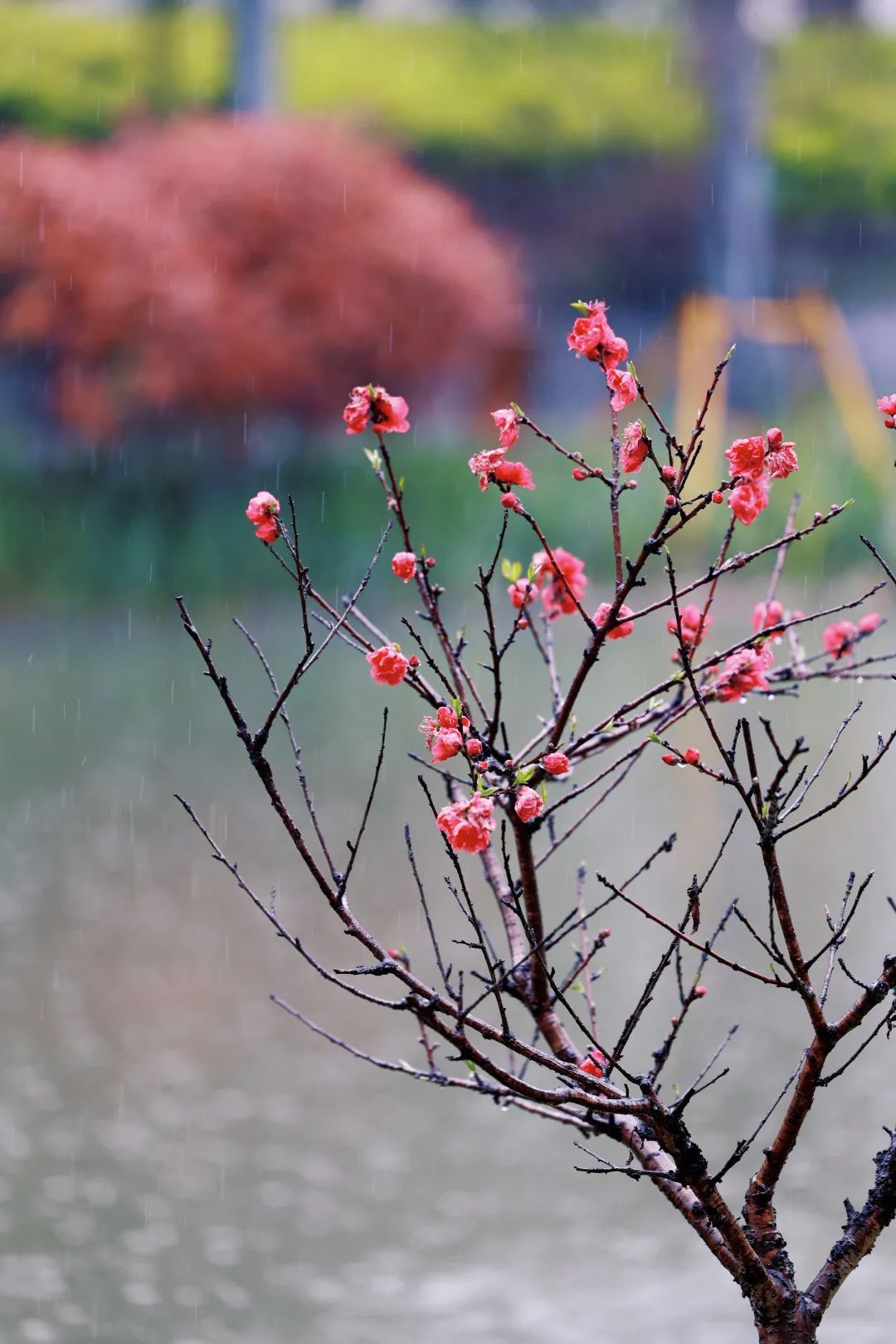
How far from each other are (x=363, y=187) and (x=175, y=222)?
119cm

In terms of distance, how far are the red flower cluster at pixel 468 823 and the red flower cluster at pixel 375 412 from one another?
1.10 ft

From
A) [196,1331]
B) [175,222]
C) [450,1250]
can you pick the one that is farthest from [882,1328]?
[175,222]

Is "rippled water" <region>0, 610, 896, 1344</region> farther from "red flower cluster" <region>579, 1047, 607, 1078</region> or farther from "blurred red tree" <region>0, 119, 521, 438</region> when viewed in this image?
"blurred red tree" <region>0, 119, 521, 438</region>

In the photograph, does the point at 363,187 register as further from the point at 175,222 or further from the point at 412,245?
the point at 175,222

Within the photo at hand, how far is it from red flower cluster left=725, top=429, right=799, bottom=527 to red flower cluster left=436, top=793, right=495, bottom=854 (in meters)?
0.28

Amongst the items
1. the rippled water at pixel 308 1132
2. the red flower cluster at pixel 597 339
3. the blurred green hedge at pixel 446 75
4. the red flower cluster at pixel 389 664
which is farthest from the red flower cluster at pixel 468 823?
the blurred green hedge at pixel 446 75

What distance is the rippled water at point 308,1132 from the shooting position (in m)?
2.31

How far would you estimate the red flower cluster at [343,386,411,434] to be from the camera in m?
1.28

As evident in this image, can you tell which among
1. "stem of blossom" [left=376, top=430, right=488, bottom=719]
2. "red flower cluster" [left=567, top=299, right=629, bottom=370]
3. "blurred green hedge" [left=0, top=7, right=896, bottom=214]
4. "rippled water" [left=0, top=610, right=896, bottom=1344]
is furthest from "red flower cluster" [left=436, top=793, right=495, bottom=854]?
"blurred green hedge" [left=0, top=7, right=896, bottom=214]

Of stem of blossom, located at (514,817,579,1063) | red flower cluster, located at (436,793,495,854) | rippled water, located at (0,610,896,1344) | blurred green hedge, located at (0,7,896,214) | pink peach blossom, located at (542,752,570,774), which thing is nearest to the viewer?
red flower cluster, located at (436,793,495,854)

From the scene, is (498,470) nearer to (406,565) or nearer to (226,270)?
(406,565)

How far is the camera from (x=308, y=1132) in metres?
2.83

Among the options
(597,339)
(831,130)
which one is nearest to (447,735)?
(597,339)

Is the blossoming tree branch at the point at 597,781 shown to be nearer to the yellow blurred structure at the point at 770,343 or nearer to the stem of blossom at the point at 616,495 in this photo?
the stem of blossom at the point at 616,495
